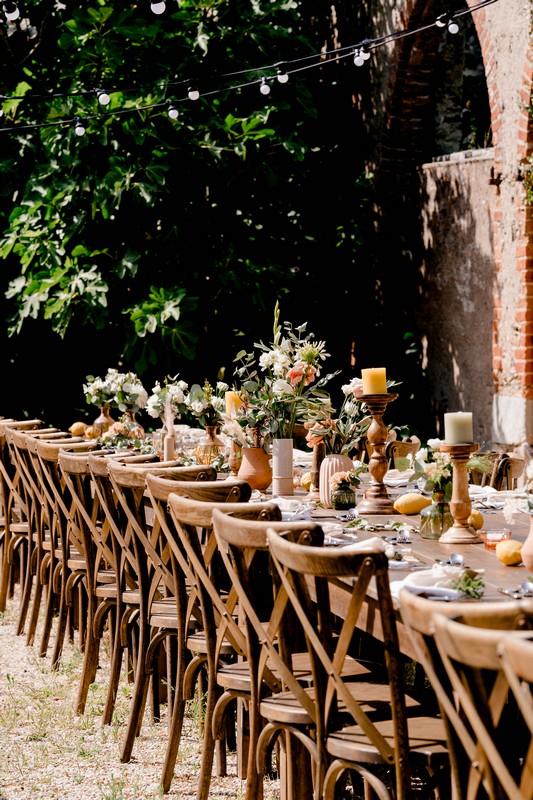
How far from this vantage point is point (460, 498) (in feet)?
10.9

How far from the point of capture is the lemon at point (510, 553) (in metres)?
2.99

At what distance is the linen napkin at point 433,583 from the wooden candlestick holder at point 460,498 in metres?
0.57

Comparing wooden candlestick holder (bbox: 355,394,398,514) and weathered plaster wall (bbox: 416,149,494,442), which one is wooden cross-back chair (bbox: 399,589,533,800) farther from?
weathered plaster wall (bbox: 416,149,494,442)

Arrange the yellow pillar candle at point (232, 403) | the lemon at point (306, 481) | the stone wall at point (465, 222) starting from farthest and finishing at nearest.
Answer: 1. the stone wall at point (465, 222)
2. the yellow pillar candle at point (232, 403)
3. the lemon at point (306, 481)

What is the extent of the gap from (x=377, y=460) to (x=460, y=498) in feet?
1.99

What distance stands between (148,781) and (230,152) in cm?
607

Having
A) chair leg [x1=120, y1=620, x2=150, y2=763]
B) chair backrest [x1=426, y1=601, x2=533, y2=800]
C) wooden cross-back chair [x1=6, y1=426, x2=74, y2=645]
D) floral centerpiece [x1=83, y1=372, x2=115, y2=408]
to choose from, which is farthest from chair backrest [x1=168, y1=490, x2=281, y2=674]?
floral centerpiece [x1=83, y1=372, x2=115, y2=408]

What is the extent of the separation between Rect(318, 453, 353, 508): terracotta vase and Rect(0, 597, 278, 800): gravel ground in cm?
102

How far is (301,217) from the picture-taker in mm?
9938

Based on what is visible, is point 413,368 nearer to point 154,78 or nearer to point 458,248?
point 458,248

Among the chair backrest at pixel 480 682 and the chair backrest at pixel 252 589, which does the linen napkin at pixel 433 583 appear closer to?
the chair backrest at pixel 252 589

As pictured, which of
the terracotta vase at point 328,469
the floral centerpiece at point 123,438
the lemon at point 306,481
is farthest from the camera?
the floral centerpiece at point 123,438

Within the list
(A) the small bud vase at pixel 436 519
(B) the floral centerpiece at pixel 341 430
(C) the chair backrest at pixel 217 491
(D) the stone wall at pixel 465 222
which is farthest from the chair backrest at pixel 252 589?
(D) the stone wall at pixel 465 222

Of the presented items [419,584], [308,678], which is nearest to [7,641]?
[308,678]
